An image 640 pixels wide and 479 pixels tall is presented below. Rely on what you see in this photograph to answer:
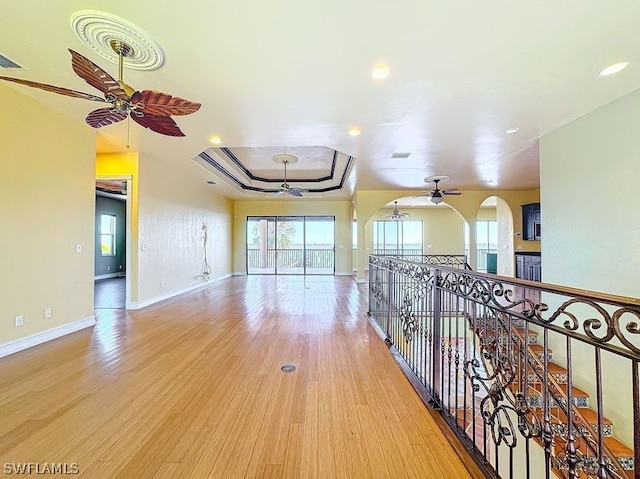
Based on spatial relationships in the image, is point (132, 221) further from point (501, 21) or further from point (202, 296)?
point (501, 21)

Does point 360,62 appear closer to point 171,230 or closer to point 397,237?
point 171,230

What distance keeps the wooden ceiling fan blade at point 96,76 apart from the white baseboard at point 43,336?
3.02 m

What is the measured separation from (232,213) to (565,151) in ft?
33.4

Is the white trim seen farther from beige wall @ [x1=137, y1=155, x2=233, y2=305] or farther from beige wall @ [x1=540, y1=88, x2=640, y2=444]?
beige wall @ [x1=540, y1=88, x2=640, y2=444]

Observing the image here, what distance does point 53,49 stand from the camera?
2.64m

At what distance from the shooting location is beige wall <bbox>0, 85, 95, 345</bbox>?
11.1ft

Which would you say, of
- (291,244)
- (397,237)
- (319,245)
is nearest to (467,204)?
(397,237)

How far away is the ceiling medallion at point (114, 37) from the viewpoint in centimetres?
223

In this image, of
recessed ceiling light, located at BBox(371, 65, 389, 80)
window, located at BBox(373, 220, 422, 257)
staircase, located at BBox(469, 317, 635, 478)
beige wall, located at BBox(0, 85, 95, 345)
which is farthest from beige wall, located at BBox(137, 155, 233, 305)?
window, located at BBox(373, 220, 422, 257)

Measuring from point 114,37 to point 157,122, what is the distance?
80 cm

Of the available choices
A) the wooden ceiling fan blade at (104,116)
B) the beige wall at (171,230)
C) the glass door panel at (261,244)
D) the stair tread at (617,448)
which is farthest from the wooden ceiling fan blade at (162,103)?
the glass door panel at (261,244)

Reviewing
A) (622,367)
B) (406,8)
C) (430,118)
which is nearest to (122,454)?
(406,8)

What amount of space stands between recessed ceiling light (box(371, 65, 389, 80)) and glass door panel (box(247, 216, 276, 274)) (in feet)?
30.9

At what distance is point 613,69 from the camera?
112 inches
